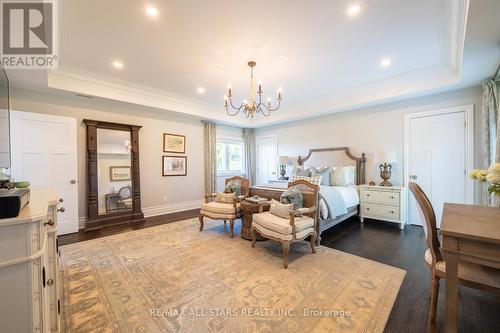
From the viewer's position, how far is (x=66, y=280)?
86.5 inches

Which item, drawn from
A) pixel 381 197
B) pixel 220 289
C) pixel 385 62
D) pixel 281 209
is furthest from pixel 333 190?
pixel 220 289

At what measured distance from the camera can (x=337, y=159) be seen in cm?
515

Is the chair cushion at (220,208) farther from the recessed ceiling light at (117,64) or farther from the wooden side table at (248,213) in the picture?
the recessed ceiling light at (117,64)

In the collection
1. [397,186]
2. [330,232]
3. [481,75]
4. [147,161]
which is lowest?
[330,232]

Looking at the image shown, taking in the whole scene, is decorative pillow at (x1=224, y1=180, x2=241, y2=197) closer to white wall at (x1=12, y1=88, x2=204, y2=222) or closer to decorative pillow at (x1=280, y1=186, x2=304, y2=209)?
decorative pillow at (x1=280, y1=186, x2=304, y2=209)

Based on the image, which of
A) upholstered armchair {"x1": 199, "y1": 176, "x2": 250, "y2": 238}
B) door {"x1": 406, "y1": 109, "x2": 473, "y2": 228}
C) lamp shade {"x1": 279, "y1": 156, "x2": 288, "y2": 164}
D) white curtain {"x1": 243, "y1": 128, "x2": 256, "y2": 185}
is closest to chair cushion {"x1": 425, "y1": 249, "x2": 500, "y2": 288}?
door {"x1": 406, "y1": 109, "x2": 473, "y2": 228}

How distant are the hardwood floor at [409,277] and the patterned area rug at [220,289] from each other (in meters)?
0.11

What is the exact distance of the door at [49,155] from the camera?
3263 millimetres

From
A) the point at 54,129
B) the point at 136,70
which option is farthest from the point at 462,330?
the point at 54,129

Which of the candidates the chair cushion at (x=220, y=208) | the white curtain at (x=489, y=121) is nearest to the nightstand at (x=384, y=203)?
the white curtain at (x=489, y=121)

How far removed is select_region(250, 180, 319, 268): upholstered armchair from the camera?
2586 millimetres

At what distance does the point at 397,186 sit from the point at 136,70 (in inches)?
219

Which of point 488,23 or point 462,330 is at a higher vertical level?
point 488,23

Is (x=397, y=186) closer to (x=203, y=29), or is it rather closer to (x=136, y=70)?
(x=203, y=29)
